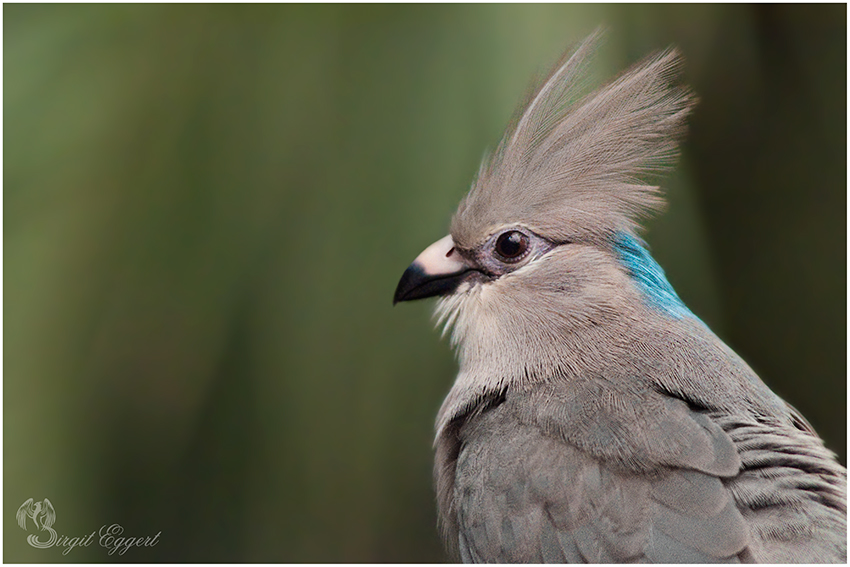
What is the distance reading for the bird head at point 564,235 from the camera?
183cm

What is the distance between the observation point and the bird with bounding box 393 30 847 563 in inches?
55.4

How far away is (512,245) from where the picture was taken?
1.92 meters

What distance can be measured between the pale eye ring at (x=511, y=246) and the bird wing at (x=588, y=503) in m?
0.47

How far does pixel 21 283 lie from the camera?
2805 mm

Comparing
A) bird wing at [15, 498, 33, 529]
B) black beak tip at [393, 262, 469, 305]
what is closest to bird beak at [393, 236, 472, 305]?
Answer: black beak tip at [393, 262, 469, 305]

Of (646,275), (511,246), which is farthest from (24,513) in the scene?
(646,275)

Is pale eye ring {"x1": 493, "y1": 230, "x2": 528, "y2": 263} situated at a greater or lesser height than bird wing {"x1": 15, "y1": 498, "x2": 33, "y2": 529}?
greater

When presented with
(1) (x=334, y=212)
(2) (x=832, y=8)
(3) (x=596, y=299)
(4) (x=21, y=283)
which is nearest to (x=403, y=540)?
(1) (x=334, y=212)

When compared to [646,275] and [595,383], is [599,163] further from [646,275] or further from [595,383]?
[595,383]

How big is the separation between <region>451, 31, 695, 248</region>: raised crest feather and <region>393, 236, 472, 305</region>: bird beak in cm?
6
